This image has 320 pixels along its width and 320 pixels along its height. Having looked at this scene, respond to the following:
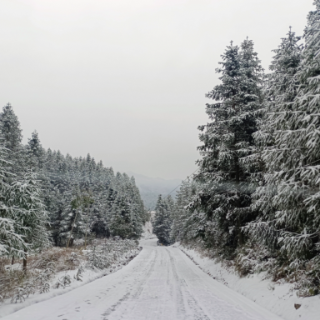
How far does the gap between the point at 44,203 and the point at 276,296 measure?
3155 cm

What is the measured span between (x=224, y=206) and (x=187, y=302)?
7.14m

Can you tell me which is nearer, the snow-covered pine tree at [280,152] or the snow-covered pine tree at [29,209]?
the snow-covered pine tree at [280,152]

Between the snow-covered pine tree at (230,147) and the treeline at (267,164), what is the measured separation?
6 cm

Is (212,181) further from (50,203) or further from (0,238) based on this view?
(50,203)

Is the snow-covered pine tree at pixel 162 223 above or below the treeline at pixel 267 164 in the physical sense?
below

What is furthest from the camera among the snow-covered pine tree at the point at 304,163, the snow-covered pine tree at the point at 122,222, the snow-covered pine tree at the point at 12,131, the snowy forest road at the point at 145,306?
the snow-covered pine tree at the point at 122,222

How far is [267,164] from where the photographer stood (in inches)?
362

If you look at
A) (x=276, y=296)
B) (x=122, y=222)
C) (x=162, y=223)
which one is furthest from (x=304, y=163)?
(x=162, y=223)

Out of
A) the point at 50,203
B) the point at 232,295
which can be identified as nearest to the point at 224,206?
the point at 232,295

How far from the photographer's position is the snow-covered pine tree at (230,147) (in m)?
13.9

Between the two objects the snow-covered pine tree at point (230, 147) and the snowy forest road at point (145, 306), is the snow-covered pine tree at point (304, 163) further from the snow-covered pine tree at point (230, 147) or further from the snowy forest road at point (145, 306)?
the snow-covered pine tree at point (230, 147)

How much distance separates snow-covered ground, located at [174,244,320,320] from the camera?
249 inches

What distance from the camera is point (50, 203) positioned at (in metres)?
40.3

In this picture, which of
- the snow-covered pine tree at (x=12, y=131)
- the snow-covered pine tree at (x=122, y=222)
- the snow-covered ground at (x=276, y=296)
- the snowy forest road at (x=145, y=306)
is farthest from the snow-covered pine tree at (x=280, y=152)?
the snow-covered pine tree at (x=122, y=222)
